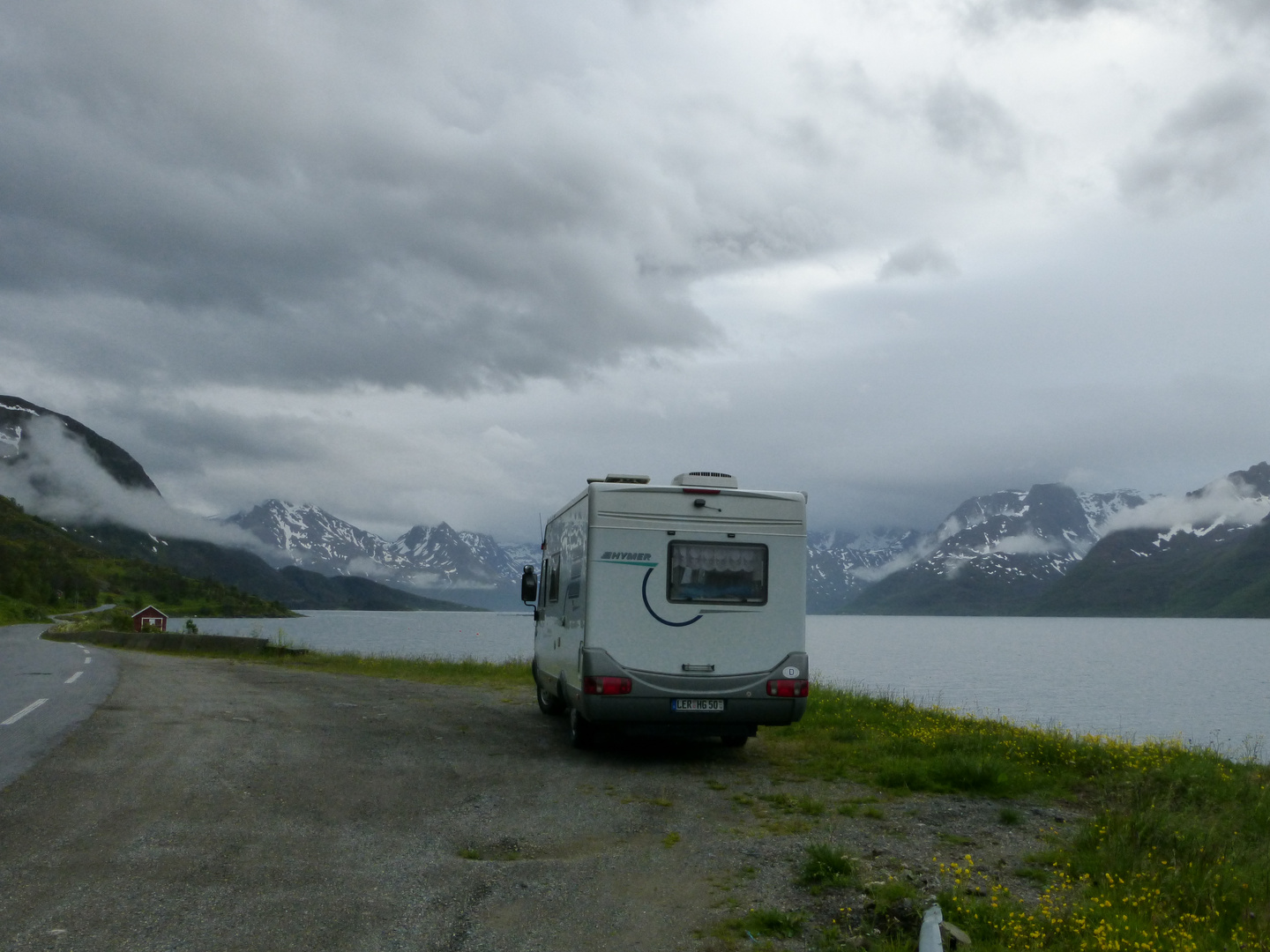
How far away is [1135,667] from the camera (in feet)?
232

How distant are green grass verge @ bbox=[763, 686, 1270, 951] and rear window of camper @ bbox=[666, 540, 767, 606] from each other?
242 cm

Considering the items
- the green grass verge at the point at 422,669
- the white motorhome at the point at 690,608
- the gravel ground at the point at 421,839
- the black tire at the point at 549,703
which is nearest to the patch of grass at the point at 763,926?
the gravel ground at the point at 421,839

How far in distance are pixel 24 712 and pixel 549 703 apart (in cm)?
855

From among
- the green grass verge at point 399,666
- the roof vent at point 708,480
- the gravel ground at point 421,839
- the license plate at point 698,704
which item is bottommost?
the green grass verge at point 399,666

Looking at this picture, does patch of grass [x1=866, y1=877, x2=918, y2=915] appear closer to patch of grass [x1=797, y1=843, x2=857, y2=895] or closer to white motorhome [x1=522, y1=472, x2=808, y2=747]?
patch of grass [x1=797, y1=843, x2=857, y2=895]

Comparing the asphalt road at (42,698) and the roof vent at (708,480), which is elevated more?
the roof vent at (708,480)

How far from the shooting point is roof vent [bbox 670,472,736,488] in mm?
13484

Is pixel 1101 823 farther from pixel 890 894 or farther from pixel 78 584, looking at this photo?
pixel 78 584

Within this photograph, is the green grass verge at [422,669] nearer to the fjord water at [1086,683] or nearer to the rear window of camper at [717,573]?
the fjord water at [1086,683]

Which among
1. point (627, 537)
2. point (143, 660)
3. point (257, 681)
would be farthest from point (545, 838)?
point (143, 660)

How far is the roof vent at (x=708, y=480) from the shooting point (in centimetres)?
1348

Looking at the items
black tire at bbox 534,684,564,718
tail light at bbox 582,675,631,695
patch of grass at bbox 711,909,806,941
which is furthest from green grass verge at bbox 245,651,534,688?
patch of grass at bbox 711,909,806,941

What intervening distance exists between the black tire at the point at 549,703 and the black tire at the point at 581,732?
2.62 m

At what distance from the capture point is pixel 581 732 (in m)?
13.9
